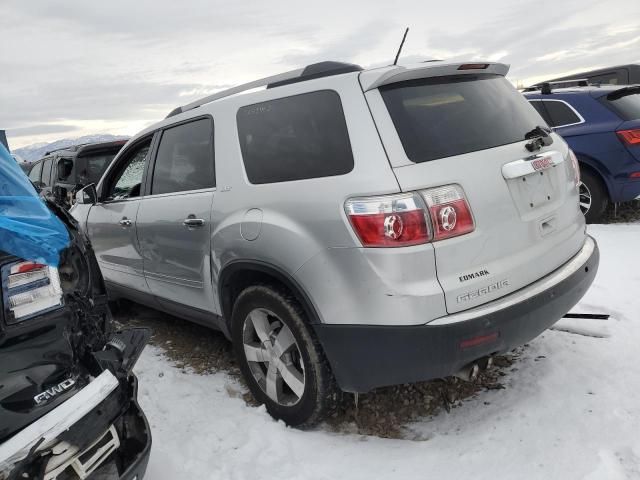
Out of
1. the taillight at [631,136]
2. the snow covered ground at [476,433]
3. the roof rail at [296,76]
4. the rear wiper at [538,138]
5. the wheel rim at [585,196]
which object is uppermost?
the roof rail at [296,76]

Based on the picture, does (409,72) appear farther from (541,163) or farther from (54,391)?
(54,391)

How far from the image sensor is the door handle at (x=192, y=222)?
3.17 metres

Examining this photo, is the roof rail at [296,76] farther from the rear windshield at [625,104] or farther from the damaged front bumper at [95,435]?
the rear windshield at [625,104]

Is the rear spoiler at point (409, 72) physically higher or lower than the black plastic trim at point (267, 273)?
higher

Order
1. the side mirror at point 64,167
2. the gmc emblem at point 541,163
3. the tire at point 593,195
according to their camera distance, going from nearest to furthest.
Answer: the gmc emblem at point 541,163 < the tire at point 593,195 < the side mirror at point 64,167

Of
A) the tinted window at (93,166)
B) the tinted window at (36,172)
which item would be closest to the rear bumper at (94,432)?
the tinted window at (93,166)

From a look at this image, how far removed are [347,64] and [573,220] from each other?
1546 mm

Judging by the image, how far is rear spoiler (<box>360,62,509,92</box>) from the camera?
2.48 m

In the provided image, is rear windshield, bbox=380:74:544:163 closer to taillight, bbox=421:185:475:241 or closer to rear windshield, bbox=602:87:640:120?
taillight, bbox=421:185:475:241

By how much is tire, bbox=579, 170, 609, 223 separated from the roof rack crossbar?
4732mm

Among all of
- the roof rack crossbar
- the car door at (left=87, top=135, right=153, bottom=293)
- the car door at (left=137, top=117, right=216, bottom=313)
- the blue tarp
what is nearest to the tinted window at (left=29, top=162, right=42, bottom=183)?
the car door at (left=87, top=135, right=153, bottom=293)

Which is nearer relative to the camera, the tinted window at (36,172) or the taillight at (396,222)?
the taillight at (396,222)

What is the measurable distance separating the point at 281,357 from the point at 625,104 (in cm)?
568

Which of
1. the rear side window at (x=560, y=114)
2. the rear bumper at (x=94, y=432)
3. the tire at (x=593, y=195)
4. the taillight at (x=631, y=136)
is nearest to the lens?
the rear bumper at (x=94, y=432)
